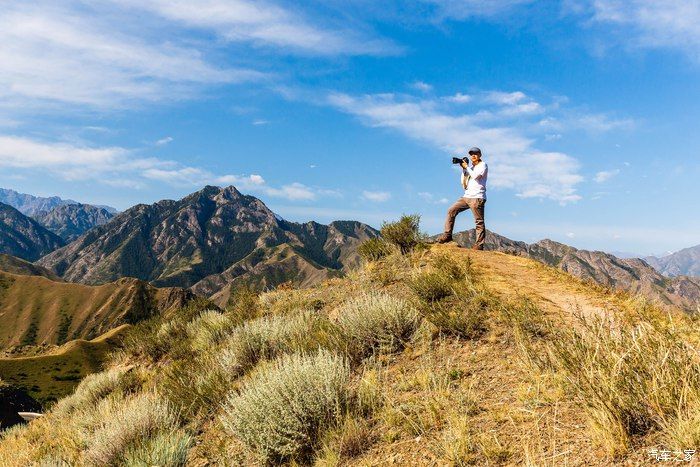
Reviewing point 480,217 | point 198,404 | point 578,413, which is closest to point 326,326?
point 198,404

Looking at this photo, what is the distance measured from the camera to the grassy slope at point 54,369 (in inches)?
2549

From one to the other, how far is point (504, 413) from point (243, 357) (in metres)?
5.57

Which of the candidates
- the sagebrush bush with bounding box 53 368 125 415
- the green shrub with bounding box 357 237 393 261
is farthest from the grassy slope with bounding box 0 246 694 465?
the green shrub with bounding box 357 237 393 261

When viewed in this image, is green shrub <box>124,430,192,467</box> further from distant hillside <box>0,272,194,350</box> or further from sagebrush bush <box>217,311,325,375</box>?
distant hillside <box>0,272,194,350</box>

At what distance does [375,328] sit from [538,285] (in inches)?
183

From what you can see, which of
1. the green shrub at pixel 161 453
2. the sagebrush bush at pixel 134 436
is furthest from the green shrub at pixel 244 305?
the green shrub at pixel 161 453

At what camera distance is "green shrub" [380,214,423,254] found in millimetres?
13578

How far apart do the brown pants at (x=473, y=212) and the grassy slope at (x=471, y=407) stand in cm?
358

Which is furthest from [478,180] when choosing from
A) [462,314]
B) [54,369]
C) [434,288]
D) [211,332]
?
[54,369]

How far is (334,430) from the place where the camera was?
15.7ft

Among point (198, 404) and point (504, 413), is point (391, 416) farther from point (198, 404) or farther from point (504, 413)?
point (198, 404)

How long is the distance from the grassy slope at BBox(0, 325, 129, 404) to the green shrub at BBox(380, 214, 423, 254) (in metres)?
66.2

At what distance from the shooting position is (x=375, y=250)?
14.3 metres

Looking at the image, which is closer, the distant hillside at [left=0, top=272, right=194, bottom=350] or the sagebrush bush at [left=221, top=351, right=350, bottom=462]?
the sagebrush bush at [left=221, top=351, right=350, bottom=462]
